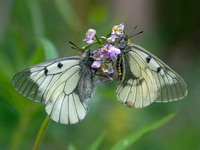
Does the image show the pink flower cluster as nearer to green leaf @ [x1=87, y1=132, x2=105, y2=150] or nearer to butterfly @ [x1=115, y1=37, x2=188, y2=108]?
butterfly @ [x1=115, y1=37, x2=188, y2=108]

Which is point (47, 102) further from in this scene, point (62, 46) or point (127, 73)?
point (62, 46)

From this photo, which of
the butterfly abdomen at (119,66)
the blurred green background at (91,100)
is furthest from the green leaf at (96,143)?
the blurred green background at (91,100)

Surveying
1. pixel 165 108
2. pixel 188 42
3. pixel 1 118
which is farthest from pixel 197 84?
pixel 1 118

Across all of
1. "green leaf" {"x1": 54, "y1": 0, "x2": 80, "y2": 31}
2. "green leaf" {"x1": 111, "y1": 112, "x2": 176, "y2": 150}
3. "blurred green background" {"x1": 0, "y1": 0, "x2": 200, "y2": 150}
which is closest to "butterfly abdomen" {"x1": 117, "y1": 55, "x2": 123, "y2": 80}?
"green leaf" {"x1": 111, "y1": 112, "x2": 176, "y2": 150}

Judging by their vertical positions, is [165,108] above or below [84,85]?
below

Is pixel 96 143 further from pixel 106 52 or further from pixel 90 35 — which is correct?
pixel 90 35

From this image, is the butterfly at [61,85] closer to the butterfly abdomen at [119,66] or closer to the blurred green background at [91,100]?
the butterfly abdomen at [119,66]

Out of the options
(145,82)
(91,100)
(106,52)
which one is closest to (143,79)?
(145,82)
